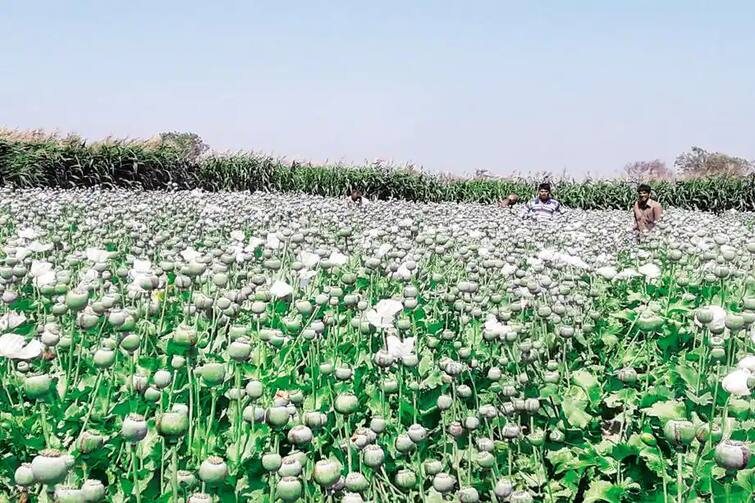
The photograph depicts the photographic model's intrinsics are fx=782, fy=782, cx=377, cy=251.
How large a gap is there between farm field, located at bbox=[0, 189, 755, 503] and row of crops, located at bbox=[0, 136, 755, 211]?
16.2 meters

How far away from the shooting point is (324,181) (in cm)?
2378

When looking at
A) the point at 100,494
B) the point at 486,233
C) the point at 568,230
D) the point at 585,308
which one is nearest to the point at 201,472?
the point at 100,494

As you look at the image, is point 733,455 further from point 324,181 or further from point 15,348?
point 324,181

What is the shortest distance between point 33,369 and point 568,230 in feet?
19.3

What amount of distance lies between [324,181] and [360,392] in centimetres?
2075

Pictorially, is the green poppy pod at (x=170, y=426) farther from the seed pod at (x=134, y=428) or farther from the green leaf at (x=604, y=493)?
the green leaf at (x=604, y=493)

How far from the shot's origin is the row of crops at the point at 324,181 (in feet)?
67.2

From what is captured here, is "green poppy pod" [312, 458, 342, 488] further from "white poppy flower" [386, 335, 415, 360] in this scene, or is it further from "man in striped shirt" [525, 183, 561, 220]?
"man in striped shirt" [525, 183, 561, 220]

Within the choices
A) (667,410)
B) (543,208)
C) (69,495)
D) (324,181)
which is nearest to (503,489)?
(69,495)

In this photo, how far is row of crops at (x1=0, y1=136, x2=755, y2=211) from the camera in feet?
67.2

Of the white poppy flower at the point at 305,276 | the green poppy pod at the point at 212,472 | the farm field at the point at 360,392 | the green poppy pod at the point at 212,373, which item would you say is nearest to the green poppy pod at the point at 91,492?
the farm field at the point at 360,392

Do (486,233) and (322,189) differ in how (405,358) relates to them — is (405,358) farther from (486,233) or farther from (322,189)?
(322,189)

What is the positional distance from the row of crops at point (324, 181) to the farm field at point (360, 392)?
53.3ft

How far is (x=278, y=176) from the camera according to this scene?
947 inches
